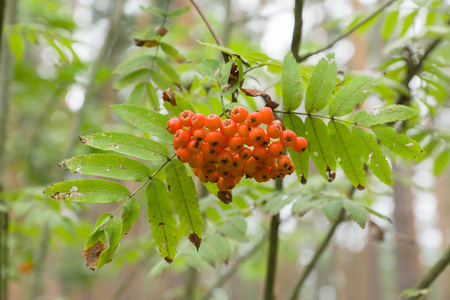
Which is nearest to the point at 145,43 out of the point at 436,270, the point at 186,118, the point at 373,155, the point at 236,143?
the point at 186,118

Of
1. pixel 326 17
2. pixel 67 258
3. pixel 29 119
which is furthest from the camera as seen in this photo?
pixel 326 17

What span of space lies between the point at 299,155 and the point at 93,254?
711 mm

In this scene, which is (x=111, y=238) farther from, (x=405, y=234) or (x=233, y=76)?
(x=405, y=234)

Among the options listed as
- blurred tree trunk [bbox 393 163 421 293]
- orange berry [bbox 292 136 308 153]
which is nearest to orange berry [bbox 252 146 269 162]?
orange berry [bbox 292 136 308 153]

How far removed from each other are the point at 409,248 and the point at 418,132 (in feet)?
31.4

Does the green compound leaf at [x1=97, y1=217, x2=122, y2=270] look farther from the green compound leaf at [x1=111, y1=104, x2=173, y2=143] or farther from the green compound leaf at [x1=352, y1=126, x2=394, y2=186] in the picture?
the green compound leaf at [x1=352, y1=126, x2=394, y2=186]

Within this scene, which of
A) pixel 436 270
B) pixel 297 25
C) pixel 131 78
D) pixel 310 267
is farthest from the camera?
pixel 310 267

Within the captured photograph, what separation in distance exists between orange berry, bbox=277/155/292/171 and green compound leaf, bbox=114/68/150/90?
91cm

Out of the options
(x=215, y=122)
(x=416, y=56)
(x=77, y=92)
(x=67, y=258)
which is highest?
(x=215, y=122)

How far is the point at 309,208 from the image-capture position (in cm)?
153

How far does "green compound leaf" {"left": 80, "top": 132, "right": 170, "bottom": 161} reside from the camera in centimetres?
112

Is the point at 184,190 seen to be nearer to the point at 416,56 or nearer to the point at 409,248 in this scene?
the point at 416,56

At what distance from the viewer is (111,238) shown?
1.09 meters

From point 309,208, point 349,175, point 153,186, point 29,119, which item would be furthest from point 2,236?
point 29,119
